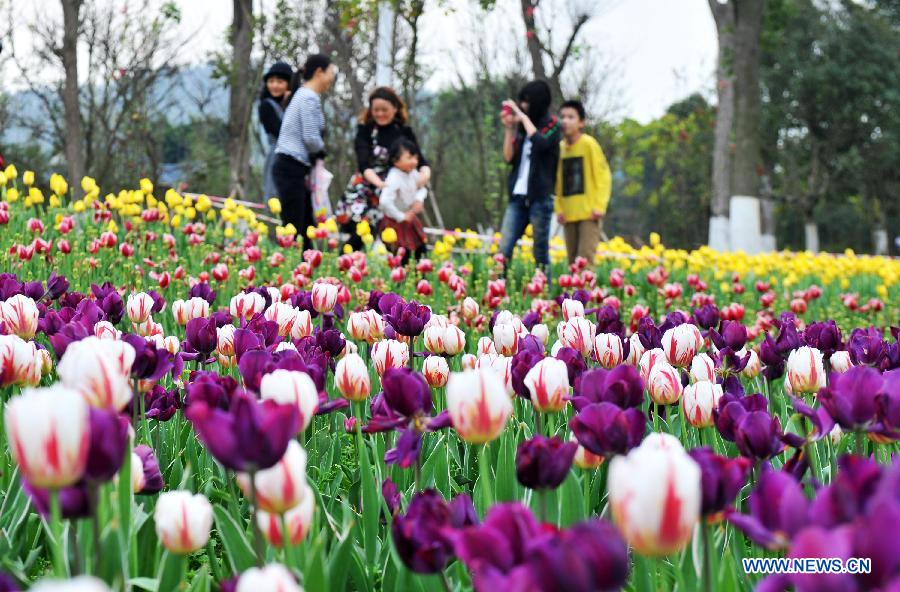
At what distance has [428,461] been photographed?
167cm

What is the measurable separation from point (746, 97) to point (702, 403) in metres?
13.4

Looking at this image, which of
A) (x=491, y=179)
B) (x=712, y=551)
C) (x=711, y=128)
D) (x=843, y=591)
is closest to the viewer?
(x=843, y=591)

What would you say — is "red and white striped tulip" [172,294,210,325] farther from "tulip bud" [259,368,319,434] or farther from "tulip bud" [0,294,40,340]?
"tulip bud" [259,368,319,434]

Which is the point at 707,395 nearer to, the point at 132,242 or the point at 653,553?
the point at 653,553

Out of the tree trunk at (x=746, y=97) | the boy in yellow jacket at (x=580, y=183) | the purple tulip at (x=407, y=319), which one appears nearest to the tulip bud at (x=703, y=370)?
the purple tulip at (x=407, y=319)

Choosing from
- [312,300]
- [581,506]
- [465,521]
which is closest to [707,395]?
[581,506]

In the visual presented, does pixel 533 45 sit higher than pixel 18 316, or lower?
higher

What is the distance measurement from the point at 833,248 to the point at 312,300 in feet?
118

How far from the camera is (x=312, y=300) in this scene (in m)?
2.53

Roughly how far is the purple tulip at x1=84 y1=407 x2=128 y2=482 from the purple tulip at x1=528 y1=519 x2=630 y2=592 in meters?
0.43

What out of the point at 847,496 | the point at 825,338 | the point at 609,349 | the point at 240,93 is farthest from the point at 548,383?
the point at 240,93

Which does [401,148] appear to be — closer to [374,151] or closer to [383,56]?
[374,151]

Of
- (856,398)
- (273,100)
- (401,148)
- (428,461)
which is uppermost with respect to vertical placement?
(273,100)

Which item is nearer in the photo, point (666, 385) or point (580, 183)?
point (666, 385)
